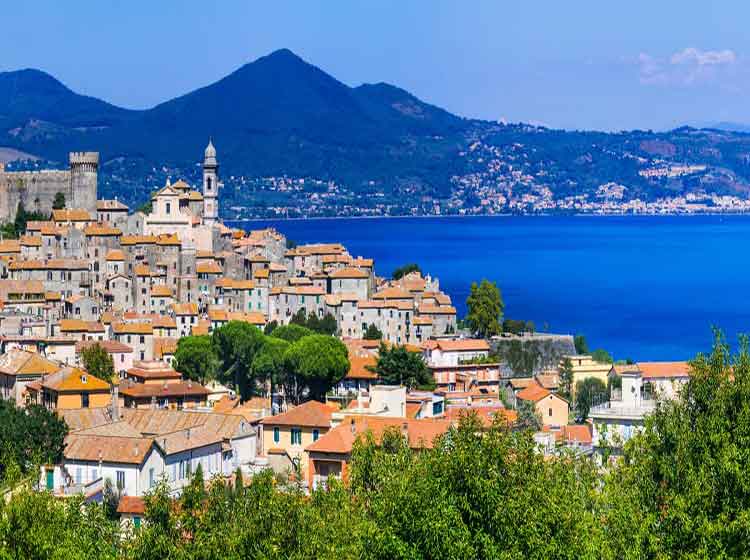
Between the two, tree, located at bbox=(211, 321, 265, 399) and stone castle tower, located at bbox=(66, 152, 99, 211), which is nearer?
tree, located at bbox=(211, 321, 265, 399)

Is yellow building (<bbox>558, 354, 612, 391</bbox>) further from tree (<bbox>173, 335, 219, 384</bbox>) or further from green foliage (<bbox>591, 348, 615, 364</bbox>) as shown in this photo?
tree (<bbox>173, 335, 219, 384</bbox>)

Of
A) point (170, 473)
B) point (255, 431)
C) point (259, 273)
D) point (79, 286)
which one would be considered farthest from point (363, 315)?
point (170, 473)

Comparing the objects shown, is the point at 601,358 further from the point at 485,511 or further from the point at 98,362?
the point at 485,511

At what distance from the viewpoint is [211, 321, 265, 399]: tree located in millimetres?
47562

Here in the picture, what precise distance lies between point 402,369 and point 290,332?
7.06 meters

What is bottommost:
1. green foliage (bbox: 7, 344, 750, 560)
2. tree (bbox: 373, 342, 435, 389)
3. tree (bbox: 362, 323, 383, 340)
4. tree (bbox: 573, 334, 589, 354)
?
green foliage (bbox: 7, 344, 750, 560)

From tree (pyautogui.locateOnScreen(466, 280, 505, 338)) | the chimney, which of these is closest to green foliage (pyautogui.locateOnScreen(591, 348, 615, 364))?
tree (pyautogui.locateOnScreen(466, 280, 505, 338))

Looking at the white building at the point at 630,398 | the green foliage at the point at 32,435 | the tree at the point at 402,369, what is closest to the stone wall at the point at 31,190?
the tree at the point at 402,369

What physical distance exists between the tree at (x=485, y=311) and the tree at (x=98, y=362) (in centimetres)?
1787

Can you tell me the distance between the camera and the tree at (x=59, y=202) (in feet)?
220

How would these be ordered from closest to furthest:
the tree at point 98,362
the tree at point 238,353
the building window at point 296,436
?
the building window at point 296,436, the tree at point 98,362, the tree at point 238,353

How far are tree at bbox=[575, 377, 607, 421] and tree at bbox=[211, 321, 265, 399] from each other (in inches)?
388

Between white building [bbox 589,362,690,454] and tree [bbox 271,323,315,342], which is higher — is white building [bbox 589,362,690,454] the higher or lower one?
the lower one

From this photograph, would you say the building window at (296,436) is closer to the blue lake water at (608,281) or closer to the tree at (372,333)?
the blue lake water at (608,281)
